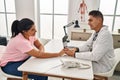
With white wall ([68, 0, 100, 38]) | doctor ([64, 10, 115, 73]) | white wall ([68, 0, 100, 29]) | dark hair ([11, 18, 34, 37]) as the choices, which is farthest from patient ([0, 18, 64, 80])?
white wall ([68, 0, 100, 29])

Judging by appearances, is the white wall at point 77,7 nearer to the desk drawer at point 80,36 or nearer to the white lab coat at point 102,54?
the desk drawer at point 80,36

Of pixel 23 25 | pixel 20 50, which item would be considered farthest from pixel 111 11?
pixel 20 50

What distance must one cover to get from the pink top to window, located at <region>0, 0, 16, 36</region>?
2.18m

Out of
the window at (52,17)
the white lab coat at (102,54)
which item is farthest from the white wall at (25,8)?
the white lab coat at (102,54)

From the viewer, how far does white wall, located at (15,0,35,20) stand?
11.3 feet

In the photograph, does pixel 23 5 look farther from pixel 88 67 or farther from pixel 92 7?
pixel 88 67

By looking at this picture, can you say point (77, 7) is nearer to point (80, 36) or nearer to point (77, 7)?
point (77, 7)

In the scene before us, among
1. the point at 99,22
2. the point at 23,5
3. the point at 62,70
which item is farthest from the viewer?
the point at 23,5

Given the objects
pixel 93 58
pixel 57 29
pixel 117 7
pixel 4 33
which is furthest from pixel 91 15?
pixel 4 33

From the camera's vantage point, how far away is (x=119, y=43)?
2.83 metres

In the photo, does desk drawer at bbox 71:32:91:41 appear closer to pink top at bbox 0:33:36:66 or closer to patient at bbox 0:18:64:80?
patient at bbox 0:18:64:80

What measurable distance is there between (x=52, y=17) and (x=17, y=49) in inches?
79.2

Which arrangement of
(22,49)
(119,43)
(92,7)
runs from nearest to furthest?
(22,49)
(119,43)
(92,7)

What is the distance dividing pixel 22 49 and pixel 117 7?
94.4 inches
